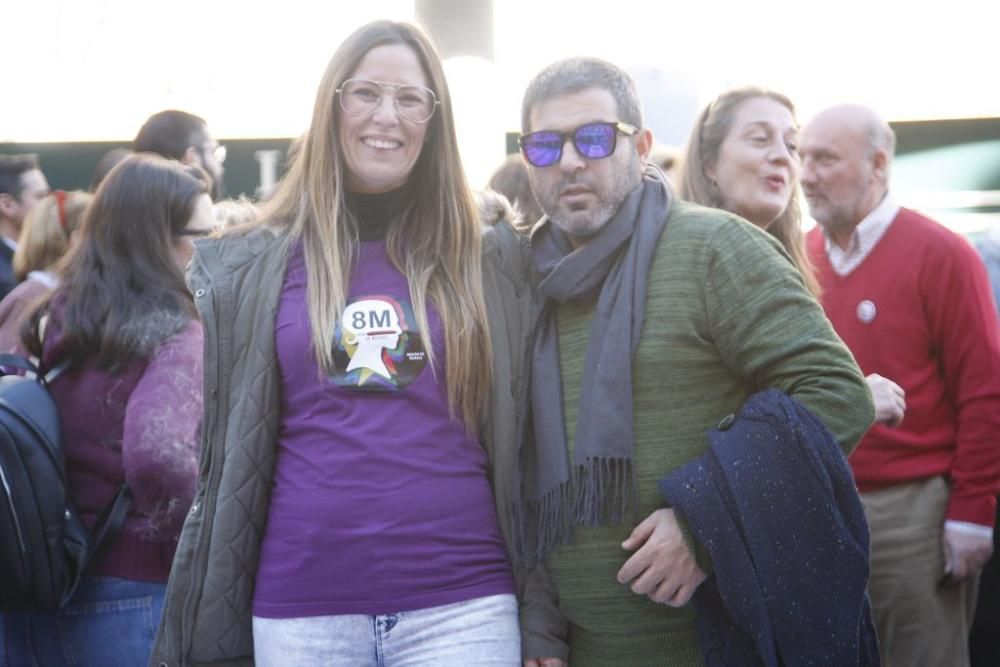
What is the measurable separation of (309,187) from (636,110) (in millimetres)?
744

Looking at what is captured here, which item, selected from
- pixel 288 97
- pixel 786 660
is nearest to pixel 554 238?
pixel 786 660

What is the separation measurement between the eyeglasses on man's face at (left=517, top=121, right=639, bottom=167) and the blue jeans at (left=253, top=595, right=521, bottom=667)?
91 cm

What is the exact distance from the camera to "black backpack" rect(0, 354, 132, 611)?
2.59m

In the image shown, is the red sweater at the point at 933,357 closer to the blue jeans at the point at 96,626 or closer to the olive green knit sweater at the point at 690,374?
the olive green knit sweater at the point at 690,374

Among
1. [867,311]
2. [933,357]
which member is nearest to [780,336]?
[867,311]

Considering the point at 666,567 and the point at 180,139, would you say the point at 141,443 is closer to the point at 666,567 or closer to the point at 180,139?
the point at 666,567

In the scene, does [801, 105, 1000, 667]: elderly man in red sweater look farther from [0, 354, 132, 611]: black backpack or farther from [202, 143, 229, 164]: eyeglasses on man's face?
[202, 143, 229, 164]: eyeglasses on man's face

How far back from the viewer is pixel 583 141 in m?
2.27

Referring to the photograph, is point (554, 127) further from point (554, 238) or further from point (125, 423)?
point (125, 423)

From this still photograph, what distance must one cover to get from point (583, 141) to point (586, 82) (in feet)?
0.40

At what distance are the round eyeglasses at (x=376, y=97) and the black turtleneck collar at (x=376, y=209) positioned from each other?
201 millimetres

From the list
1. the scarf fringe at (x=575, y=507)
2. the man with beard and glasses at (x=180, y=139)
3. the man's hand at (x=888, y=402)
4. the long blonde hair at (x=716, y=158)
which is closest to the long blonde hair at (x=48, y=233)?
the man with beard and glasses at (x=180, y=139)

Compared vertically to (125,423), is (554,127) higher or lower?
higher

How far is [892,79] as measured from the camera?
7336mm
